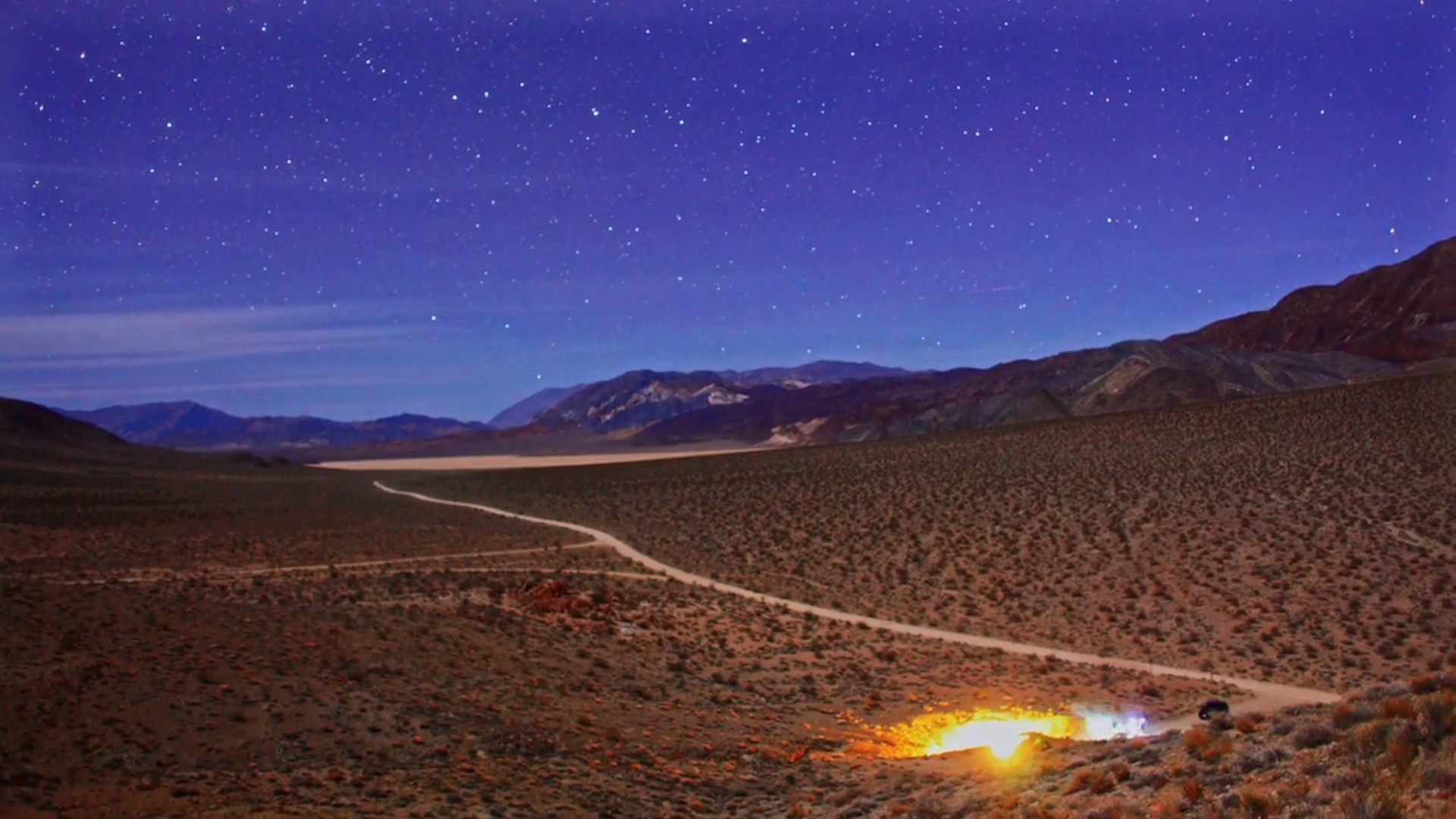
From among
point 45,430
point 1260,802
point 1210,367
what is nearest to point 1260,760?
point 1260,802

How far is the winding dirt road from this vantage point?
49.3 ft

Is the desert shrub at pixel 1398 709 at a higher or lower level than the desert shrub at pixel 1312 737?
higher

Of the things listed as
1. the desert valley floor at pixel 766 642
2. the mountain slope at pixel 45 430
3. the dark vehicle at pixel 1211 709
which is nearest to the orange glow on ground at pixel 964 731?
the desert valley floor at pixel 766 642

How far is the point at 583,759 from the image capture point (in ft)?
38.8

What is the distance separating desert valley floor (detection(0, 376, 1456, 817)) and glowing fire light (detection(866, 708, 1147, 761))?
43 cm

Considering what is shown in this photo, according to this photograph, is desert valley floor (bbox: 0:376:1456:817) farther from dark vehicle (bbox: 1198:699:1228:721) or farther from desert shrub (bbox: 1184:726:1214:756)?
dark vehicle (bbox: 1198:699:1228:721)

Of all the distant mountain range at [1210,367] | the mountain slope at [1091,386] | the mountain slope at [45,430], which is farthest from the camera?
the distant mountain range at [1210,367]

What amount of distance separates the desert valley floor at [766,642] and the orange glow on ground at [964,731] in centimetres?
39

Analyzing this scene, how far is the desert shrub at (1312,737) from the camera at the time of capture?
26.8ft

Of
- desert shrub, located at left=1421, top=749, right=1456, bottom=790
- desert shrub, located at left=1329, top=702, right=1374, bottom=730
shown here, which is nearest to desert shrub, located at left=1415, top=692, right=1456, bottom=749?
desert shrub, located at left=1421, top=749, right=1456, bottom=790

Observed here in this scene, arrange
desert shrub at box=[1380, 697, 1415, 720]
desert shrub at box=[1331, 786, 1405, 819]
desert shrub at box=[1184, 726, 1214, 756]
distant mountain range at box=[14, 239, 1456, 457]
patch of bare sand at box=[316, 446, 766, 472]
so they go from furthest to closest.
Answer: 1. patch of bare sand at box=[316, 446, 766, 472]
2. distant mountain range at box=[14, 239, 1456, 457]
3. desert shrub at box=[1184, 726, 1214, 756]
4. desert shrub at box=[1380, 697, 1415, 720]
5. desert shrub at box=[1331, 786, 1405, 819]

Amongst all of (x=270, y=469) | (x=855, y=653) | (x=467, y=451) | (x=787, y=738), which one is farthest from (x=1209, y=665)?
(x=467, y=451)

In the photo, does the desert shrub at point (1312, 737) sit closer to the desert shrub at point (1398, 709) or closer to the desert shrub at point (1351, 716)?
the desert shrub at point (1351, 716)

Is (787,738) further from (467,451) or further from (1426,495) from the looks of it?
(467,451)
